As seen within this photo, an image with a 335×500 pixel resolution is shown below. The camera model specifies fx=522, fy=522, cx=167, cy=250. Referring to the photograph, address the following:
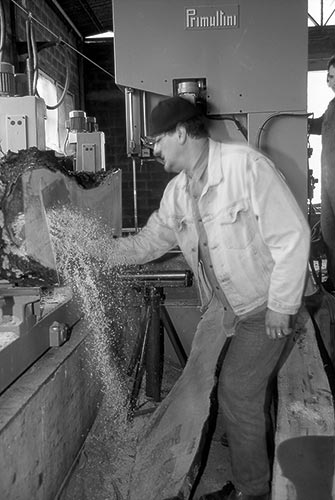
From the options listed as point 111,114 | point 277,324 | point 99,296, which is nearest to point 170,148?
point 277,324

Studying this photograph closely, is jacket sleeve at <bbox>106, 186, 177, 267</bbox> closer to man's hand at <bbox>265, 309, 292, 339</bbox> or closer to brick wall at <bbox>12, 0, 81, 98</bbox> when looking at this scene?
man's hand at <bbox>265, 309, 292, 339</bbox>

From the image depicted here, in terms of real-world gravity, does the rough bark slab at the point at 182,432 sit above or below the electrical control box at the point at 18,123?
below

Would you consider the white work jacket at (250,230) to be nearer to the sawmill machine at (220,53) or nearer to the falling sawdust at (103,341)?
the falling sawdust at (103,341)

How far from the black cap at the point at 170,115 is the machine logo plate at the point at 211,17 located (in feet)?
2.72

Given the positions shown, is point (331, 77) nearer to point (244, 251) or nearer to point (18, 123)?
point (244, 251)

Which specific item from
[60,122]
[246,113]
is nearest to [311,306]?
[246,113]

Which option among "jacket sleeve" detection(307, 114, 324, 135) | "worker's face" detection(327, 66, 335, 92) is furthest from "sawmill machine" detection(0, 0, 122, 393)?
"worker's face" detection(327, 66, 335, 92)

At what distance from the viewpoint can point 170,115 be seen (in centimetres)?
164

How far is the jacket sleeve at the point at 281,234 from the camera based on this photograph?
1568mm

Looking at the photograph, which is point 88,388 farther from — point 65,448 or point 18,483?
point 18,483

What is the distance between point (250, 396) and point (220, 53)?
1502 millimetres

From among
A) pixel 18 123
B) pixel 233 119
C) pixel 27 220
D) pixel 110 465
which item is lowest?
pixel 110 465

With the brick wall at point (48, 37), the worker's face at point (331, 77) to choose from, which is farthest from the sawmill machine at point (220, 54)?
the brick wall at point (48, 37)

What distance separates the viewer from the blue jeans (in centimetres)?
169
